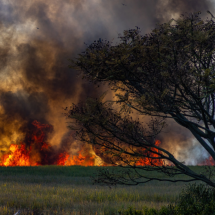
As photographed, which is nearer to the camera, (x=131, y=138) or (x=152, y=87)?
(x=152, y=87)

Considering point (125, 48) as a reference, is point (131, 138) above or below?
below

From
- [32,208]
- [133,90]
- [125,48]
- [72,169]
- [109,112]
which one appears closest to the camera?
[125,48]

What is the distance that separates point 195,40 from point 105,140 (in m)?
4.01

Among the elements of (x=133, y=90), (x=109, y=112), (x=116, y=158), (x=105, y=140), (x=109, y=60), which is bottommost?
(x=116, y=158)

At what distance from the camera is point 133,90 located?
9195mm

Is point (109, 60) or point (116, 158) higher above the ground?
point (109, 60)

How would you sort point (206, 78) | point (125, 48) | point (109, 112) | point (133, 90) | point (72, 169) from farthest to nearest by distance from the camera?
1. point (72, 169)
2. point (133, 90)
3. point (109, 112)
4. point (125, 48)
5. point (206, 78)

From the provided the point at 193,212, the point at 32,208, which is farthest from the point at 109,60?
the point at 32,208

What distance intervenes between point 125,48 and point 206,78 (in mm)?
2525

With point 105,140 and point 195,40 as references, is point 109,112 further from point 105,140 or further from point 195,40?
point 195,40

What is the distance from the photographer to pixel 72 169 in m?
32.1

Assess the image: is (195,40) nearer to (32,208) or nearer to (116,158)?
(116,158)

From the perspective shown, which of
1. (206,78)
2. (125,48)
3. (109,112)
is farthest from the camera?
(109,112)

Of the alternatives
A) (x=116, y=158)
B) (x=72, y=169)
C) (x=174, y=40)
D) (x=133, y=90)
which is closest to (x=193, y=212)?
(x=116, y=158)
